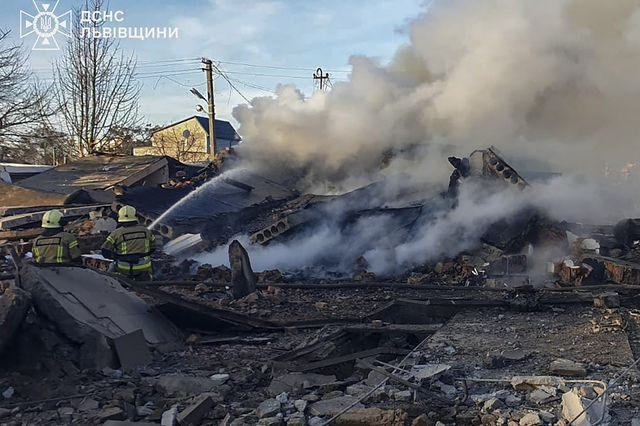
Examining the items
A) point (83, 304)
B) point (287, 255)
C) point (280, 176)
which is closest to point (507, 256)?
point (287, 255)

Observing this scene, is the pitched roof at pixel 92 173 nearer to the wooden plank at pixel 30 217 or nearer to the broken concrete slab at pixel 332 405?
the wooden plank at pixel 30 217

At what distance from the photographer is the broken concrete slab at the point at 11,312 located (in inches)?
186

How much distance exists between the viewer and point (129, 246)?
768 centimetres

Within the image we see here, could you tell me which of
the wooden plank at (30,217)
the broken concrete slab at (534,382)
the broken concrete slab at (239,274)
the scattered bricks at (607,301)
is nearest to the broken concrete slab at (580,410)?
the broken concrete slab at (534,382)

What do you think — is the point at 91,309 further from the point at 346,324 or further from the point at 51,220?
the point at 346,324

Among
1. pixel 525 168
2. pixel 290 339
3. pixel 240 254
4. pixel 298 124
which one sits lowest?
pixel 290 339

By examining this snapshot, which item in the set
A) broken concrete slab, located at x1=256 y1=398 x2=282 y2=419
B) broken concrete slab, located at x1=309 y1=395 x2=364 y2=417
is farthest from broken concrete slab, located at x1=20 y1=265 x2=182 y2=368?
broken concrete slab, located at x1=309 y1=395 x2=364 y2=417

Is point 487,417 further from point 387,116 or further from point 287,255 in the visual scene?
point 387,116

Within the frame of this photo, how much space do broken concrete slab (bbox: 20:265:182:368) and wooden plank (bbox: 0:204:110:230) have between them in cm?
769

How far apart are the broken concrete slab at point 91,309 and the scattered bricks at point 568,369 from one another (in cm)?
356

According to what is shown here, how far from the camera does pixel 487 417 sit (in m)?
3.65

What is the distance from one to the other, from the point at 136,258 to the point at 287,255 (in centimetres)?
349

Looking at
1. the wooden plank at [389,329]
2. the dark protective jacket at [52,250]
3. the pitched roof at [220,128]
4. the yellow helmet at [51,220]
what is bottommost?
the wooden plank at [389,329]

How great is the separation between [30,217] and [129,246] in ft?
22.6
